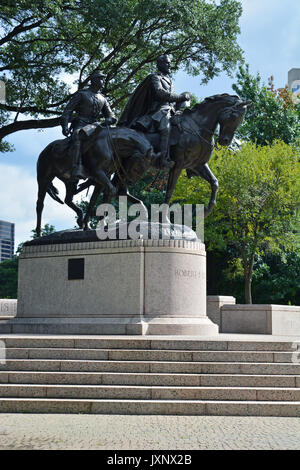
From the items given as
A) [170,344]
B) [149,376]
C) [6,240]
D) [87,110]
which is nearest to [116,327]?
[170,344]

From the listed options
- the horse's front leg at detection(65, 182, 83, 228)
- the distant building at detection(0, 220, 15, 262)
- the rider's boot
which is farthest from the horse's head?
the distant building at detection(0, 220, 15, 262)

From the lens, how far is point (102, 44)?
25.8 meters

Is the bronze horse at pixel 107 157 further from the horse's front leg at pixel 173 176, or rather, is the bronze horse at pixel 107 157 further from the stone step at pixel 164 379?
the stone step at pixel 164 379

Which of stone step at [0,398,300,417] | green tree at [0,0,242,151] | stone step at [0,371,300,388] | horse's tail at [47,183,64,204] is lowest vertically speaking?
stone step at [0,398,300,417]

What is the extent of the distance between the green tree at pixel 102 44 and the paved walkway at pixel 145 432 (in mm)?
17576

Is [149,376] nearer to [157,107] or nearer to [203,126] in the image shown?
[203,126]

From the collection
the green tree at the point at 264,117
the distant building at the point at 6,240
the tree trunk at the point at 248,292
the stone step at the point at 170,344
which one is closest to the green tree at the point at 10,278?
the green tree at the point at 264,117

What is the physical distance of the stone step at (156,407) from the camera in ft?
27.9

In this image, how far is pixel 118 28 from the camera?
22812 millimetres

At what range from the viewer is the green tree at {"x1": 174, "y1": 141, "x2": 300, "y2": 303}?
3089 centimetres

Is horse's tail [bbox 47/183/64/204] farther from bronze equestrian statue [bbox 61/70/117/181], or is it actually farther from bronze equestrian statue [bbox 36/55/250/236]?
bronze equestrian statue [bbox 61/70/117/181]

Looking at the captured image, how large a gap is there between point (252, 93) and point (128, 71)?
14775 millimetres

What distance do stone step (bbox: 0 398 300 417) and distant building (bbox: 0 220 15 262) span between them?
385 feet
